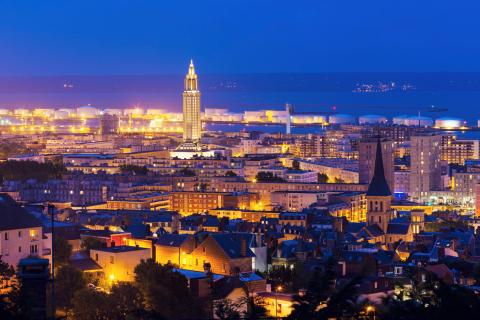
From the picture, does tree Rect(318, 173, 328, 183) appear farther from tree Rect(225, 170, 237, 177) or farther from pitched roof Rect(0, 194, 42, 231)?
pitched roof Rect(0, 194, 42, 231)

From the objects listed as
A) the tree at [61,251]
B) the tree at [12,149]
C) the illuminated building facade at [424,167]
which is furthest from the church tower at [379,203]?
the tree at [12,149]

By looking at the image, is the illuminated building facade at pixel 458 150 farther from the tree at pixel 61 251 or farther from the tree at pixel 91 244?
the tree at pixel 61 251

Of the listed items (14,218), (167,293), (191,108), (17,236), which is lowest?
(167,293)

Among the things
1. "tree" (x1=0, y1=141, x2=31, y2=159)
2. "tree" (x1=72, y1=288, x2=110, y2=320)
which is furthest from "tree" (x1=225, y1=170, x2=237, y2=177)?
"tree" (x1=72, y1=288, x2=110, y2=320)

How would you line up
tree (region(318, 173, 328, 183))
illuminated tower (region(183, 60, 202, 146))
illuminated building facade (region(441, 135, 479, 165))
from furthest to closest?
illuminated tower (region(183, 60, 202, 146)), illuminated building facade (region(441, 135, 479, 165)), tree (region(318, 173, 328, 183))

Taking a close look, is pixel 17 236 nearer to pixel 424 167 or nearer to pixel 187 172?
pixel 187 172

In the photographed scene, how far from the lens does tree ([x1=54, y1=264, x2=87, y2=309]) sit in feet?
68.8

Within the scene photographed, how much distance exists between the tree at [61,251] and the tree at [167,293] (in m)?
3.44

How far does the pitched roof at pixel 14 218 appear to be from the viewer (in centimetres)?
2258

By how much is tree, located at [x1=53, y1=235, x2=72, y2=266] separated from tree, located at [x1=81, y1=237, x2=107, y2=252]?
848 mm

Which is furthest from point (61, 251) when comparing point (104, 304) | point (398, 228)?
point (398, 228)

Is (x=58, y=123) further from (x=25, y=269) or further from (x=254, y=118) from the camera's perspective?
(x=25, y=269)

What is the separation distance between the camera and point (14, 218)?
2281 centimetres

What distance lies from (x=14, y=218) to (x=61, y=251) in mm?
2340
